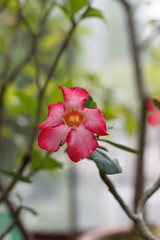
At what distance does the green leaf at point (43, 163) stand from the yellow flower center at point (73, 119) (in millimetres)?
209

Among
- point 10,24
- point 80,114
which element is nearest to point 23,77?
point 10,24

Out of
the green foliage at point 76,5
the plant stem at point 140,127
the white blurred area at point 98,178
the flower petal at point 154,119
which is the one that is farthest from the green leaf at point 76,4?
the white blurred area at point 98,178

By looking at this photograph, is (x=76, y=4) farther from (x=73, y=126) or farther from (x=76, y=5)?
(x=73, y=126)

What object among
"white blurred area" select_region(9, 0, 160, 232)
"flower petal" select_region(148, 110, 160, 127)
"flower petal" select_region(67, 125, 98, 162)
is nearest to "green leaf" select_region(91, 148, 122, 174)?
"flower petal" select_region(67, 125, 98, 162)

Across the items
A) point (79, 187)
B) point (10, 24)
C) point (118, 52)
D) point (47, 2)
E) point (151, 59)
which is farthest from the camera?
point (79, 187)

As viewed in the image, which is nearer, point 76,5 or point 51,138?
point 51,138

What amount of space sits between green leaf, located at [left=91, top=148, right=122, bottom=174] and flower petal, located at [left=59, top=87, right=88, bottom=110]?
0.06 metres

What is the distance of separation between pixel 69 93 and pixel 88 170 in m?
1.34

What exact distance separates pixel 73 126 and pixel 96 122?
0.03m

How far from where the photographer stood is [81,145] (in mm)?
358

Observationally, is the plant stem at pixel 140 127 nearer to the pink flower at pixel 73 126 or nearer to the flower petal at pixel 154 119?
the flower petal at pixel 154 119

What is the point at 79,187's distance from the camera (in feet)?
5.85

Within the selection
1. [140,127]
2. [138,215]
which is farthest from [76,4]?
[140,127]

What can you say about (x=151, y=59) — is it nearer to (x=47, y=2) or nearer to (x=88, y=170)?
(x=88, y=170)
